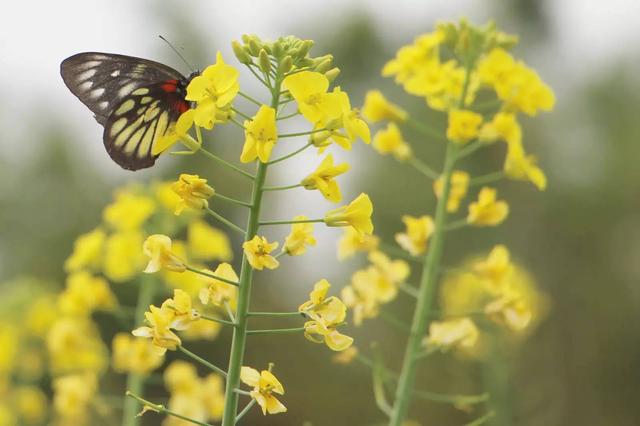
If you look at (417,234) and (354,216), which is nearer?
(354,216)

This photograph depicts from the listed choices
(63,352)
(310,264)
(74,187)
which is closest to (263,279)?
(310,264)

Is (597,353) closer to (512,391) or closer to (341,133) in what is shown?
(512,391)

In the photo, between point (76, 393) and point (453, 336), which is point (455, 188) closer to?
point (453, 336)

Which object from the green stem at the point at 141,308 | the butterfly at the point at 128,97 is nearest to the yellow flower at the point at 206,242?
the green stem at the point at 141,308

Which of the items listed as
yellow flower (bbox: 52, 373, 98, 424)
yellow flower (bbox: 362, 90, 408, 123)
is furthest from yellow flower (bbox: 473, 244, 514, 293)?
yellow flower (bbox: 52, 373, 98, 424)

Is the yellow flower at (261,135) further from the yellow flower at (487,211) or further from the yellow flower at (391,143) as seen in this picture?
the yellow flower at (391,143)

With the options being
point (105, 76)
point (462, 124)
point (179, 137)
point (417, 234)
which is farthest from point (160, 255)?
point (462, 124)

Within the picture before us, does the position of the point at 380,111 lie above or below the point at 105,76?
above
